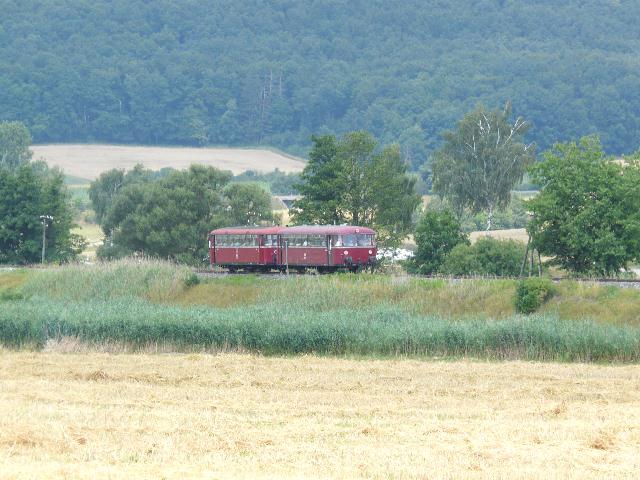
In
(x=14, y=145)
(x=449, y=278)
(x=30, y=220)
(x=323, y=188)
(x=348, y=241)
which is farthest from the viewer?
(x=14, y=145)

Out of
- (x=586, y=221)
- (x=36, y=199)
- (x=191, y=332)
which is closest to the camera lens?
(x=191, y=332)

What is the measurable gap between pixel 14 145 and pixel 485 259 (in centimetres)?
11026

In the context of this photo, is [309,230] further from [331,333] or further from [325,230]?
[331,333]

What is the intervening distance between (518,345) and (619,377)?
7668 millimetres

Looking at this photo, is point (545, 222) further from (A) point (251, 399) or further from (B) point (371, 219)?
(A) point (251, 399)

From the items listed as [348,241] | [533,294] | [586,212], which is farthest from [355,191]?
[533,294]

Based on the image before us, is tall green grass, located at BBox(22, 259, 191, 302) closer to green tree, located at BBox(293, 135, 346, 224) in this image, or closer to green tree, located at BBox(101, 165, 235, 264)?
green tree, located at BBox(293, 135, 346, 224)

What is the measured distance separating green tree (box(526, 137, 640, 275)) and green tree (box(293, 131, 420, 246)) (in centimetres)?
2356

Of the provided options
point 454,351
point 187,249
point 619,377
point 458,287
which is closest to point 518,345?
point 454,351

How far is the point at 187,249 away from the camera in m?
94.4

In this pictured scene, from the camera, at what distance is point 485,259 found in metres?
70.0

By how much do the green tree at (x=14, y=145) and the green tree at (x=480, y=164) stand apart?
78.2m

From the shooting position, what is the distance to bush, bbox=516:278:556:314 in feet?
168

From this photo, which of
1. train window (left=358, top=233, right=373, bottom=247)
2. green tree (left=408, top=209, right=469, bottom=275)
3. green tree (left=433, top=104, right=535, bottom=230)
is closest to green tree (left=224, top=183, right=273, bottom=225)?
green tree (left=433, top=104, right=535, bottom=230)
